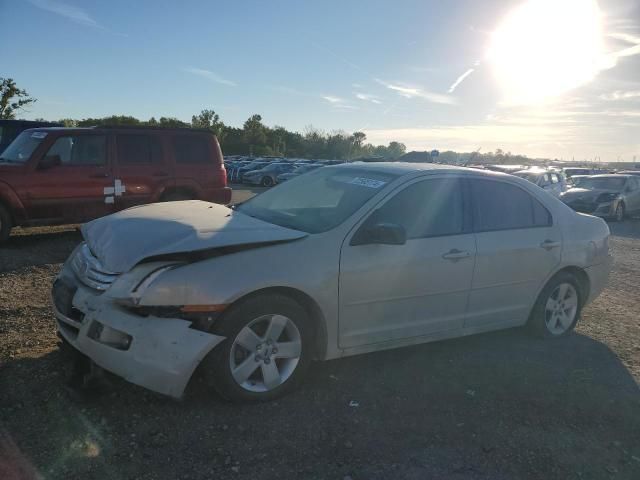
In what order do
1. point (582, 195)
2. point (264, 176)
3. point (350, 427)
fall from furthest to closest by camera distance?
point (264, 176) → point (582, 195) → point (350, 427)

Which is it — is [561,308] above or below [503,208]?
below

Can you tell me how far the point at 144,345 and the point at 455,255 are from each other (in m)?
2.48

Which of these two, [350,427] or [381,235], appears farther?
[381,235]

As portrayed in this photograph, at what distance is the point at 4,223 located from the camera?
8.11 metres

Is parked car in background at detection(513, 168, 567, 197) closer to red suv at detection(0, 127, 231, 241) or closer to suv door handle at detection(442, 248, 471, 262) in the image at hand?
red suv at detection(0, 127, 231, 241)

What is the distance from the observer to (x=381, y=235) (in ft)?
12.5

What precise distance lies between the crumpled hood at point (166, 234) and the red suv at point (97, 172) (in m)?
4.87

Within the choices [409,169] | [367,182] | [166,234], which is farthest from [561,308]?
[166,234]

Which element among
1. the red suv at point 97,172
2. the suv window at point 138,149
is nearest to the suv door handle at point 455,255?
the red suv at point 97,172

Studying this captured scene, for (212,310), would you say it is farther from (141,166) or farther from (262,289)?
(141,166)

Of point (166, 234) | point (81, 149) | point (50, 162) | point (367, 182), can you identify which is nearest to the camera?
→ point (166, 234)

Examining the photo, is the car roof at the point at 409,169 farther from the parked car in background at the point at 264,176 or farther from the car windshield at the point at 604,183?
the parked car in background at the point at 264,176

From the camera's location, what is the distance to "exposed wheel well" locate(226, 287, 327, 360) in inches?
140

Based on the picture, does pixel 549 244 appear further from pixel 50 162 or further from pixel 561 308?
pixel 50 162
